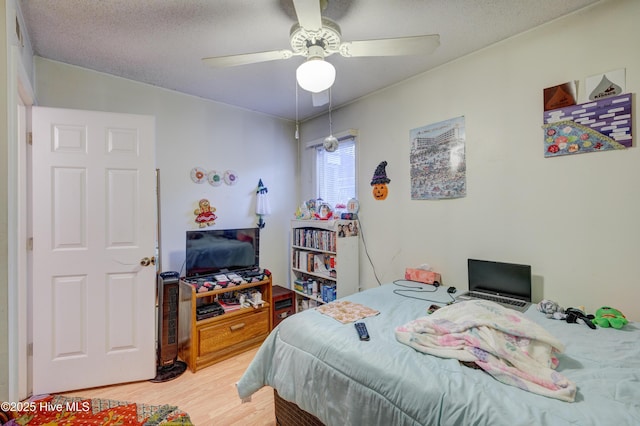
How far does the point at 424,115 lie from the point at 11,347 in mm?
3076

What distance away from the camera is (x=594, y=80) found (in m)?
1.77

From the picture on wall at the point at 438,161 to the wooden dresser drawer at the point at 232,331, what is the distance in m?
1.91

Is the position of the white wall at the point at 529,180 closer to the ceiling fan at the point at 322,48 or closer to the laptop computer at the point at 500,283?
the laptop computer at the point at 500,283

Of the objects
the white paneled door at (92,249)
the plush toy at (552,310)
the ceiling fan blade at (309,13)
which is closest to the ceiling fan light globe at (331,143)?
the ceiling fan blade at (309,13)

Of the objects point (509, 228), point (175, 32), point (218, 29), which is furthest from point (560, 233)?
point (175, 32)

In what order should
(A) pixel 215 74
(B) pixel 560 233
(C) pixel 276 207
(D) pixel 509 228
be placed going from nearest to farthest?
1. (B) pixel 560 233
2. (D) pixel 509 228
3. (A) pixel 215 74
4. (C) pixel 276 207

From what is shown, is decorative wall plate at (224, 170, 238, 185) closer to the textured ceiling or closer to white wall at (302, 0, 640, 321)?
the textured ceiling

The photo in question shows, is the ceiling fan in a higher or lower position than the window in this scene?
higher

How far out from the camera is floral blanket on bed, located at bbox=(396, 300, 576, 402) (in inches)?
41.9

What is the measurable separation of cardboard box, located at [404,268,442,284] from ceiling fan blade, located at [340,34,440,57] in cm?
173

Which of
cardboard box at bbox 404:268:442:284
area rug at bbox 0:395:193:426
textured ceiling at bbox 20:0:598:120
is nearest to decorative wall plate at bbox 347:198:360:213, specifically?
cardboard box at bbox 404:268:442:284

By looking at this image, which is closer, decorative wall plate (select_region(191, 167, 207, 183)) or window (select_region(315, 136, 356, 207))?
decorative wall plate (select_region(191, 167, 207, 183))

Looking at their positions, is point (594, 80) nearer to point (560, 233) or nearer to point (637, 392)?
point (560, 233)

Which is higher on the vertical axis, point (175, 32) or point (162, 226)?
point (175, 32)
